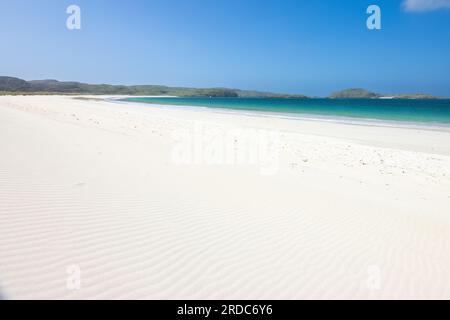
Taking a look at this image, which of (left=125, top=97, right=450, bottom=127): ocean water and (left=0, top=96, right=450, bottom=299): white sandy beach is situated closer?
(left=0, top=96, right=450, bottom=299): white sandy beach

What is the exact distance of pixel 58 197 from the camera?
5.57 m

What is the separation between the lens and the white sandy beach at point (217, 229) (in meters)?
3.39

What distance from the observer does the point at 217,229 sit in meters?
4.82

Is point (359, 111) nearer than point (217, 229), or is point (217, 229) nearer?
point (217, 229)

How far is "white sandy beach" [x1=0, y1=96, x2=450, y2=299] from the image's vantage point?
11.1 ft

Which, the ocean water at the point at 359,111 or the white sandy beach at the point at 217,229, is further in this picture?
the ocean water at the point at 359,111

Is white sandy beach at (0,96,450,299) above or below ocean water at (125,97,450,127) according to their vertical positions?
below

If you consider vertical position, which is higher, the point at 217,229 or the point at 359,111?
the point at 359,111

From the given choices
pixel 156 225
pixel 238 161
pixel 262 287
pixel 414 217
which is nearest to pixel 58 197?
pixel 156 225

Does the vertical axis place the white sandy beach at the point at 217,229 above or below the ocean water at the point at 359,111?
below
